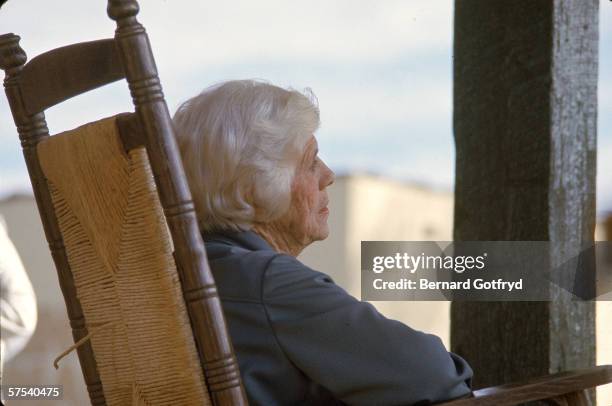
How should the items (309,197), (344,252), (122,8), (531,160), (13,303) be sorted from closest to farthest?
1. (122,8)
2. (309,197)
3. (531,160)
4. (13,303)
5. (344,252)

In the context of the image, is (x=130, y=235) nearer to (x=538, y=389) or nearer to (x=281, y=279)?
(x=281, y=279)

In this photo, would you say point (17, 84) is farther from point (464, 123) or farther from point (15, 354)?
point (15, 354)

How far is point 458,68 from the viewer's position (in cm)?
279

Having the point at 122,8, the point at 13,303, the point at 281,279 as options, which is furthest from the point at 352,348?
the point at 13,303

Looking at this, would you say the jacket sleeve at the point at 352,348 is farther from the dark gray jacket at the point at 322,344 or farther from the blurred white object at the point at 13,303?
the blurred white object at the point at 13,303

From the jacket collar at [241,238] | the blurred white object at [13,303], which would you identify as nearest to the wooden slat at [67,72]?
the jacket collar at [241,238]

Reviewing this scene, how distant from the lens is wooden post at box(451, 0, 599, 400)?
251cm

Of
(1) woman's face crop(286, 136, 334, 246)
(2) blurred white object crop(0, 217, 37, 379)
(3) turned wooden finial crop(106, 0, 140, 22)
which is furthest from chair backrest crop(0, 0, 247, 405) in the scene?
(2) blurred white object crop(0, 217, 37, 379)

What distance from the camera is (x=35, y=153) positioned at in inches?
65.8

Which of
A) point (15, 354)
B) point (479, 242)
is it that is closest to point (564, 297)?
point (479, 242)

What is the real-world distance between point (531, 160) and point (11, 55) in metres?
1.43

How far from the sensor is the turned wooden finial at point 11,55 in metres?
1.66

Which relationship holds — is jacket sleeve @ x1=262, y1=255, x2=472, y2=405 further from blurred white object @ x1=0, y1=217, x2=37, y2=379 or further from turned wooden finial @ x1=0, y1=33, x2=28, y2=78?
blurred white object @ x1=0, y1=217, x2=37, y2=379

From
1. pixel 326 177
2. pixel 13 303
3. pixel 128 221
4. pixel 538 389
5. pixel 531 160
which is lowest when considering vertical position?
pixel 538 389
